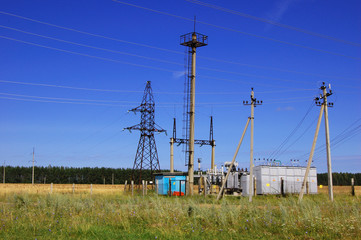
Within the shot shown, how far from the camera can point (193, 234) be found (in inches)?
519

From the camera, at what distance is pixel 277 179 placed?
45.1m

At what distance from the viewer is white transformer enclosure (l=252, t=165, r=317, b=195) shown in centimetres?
4391

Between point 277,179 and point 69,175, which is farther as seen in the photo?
point 69,175

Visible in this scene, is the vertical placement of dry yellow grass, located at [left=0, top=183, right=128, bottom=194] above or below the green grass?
below

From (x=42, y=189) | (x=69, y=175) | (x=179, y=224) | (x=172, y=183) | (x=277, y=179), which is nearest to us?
(x=179, y=224)

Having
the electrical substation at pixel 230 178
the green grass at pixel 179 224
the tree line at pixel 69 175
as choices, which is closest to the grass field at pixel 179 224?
the green grass at pixel 179 224

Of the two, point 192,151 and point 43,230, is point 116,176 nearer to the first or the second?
point 192,151

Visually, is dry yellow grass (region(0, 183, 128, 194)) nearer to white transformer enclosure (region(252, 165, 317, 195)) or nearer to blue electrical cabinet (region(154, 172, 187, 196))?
blue electrical cabinet (region(154, 172, 187, 196))

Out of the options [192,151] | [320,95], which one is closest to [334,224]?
[320,95]

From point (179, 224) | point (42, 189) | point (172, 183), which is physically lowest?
point (42, 189)

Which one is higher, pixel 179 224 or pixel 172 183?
pixel 172 183

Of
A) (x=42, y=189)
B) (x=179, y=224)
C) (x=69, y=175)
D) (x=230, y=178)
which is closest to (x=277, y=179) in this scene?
(x=230, y=178)

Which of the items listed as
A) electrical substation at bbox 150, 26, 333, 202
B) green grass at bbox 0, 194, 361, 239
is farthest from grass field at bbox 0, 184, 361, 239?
electrical substation at bbox 150, 26, 333, 202

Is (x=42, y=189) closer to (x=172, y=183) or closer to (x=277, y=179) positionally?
(x=172, y=183)
